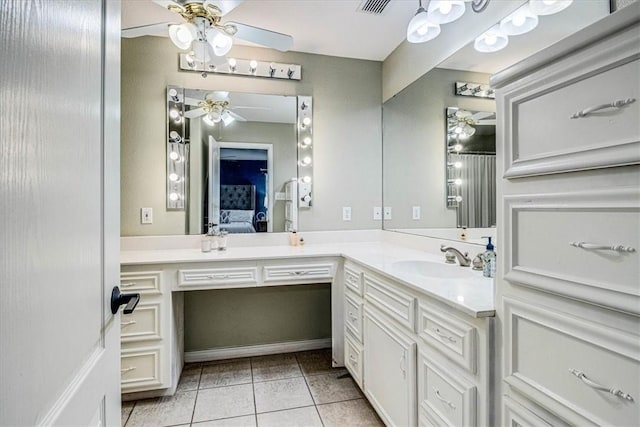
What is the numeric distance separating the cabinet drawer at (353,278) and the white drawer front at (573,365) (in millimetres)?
1118

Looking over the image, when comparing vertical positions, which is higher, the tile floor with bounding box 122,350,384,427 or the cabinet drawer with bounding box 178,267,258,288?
the cabinet drawer with bounding box 178,267,258,288

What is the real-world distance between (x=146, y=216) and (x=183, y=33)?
1.36 m

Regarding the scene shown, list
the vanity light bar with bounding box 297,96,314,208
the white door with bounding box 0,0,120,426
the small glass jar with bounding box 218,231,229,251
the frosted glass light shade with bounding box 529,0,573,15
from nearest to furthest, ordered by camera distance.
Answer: the white door with bounding box 0,0,120,426 < the frosted glass light shade with bounding box 529,0,573,15 < the small glass jar with bounding box 218,231,229,251 < the vanity light bar with bounding box 297,96,314,208

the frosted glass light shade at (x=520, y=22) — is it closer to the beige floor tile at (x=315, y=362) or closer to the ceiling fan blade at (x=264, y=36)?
the ceiling fan blade at (x=264, y=36)

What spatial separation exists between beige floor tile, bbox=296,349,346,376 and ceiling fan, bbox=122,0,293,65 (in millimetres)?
2256

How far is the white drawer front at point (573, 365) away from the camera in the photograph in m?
0.70

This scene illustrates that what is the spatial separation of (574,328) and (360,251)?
1.68 meters

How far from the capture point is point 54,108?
54cm

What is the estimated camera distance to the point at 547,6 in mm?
1457

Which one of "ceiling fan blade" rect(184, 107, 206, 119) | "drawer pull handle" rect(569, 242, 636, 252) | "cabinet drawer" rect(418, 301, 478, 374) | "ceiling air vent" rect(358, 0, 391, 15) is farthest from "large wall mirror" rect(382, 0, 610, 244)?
"ceiling fan blade" rect(184, 107, 206, 119)

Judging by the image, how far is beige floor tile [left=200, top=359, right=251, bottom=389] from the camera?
234cm

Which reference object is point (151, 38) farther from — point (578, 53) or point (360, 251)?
point (578, 53)

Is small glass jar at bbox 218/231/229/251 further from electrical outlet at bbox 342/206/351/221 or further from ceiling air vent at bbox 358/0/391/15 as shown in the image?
ceiling air vent at bbox 358/0/391/15

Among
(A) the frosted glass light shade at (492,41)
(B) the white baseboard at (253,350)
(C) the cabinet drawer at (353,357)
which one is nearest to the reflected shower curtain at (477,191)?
(A) the frosted glass light shade at (492,41)
